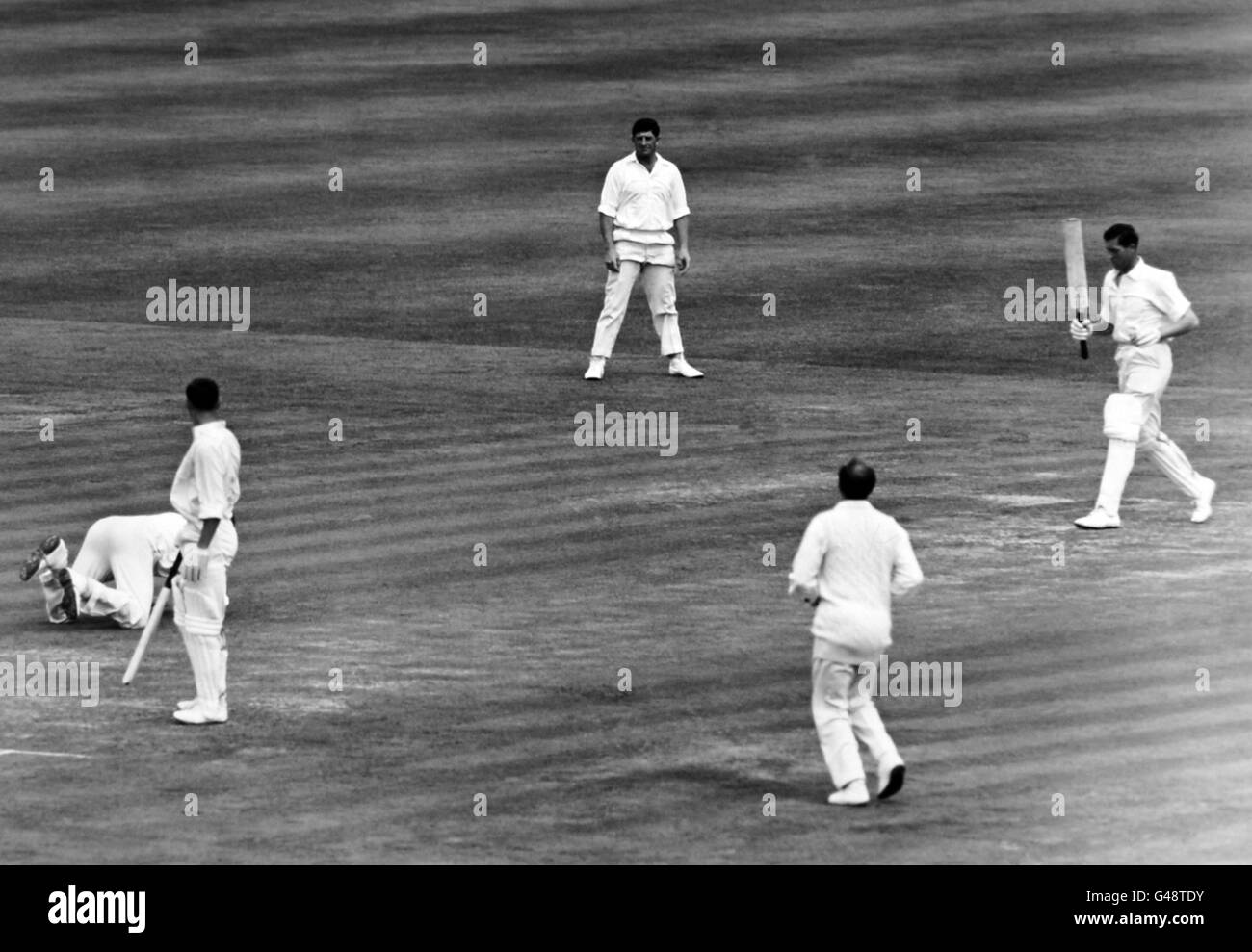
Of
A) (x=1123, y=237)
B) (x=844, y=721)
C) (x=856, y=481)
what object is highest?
(x=1123, y=237)

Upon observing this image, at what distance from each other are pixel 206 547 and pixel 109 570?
2.78 meters

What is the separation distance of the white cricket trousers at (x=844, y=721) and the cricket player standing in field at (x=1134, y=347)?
5.37 metres

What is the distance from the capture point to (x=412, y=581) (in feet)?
52.6

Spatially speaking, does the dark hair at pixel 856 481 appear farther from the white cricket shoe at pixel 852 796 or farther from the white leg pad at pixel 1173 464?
the white leg pad at pixel 1173 464

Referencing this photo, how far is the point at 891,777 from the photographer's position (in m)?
11.6

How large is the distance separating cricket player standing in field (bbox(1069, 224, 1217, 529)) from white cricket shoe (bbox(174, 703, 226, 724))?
657cm

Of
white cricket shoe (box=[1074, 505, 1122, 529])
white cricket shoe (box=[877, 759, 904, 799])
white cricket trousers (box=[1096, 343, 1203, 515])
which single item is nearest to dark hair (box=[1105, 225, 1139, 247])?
white cricket trousers (box=[1096, 343, 1203, 515])

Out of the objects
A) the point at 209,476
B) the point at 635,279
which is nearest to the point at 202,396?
the point at 209,476

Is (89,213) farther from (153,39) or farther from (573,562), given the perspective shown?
(573,562)

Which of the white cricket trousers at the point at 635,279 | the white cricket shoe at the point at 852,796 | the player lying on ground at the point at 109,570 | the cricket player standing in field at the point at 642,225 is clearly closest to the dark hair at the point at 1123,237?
the cricket player standing in field at the point at 642,225

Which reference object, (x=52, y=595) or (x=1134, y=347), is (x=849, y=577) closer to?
(x=1134, y=347)

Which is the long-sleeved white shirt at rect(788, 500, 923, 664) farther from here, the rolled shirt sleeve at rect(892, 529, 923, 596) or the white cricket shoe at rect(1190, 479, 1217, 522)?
the white cricket shoe at rect(1190, 479, 1217, 522)

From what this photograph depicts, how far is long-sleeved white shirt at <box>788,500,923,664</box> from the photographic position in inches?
455
